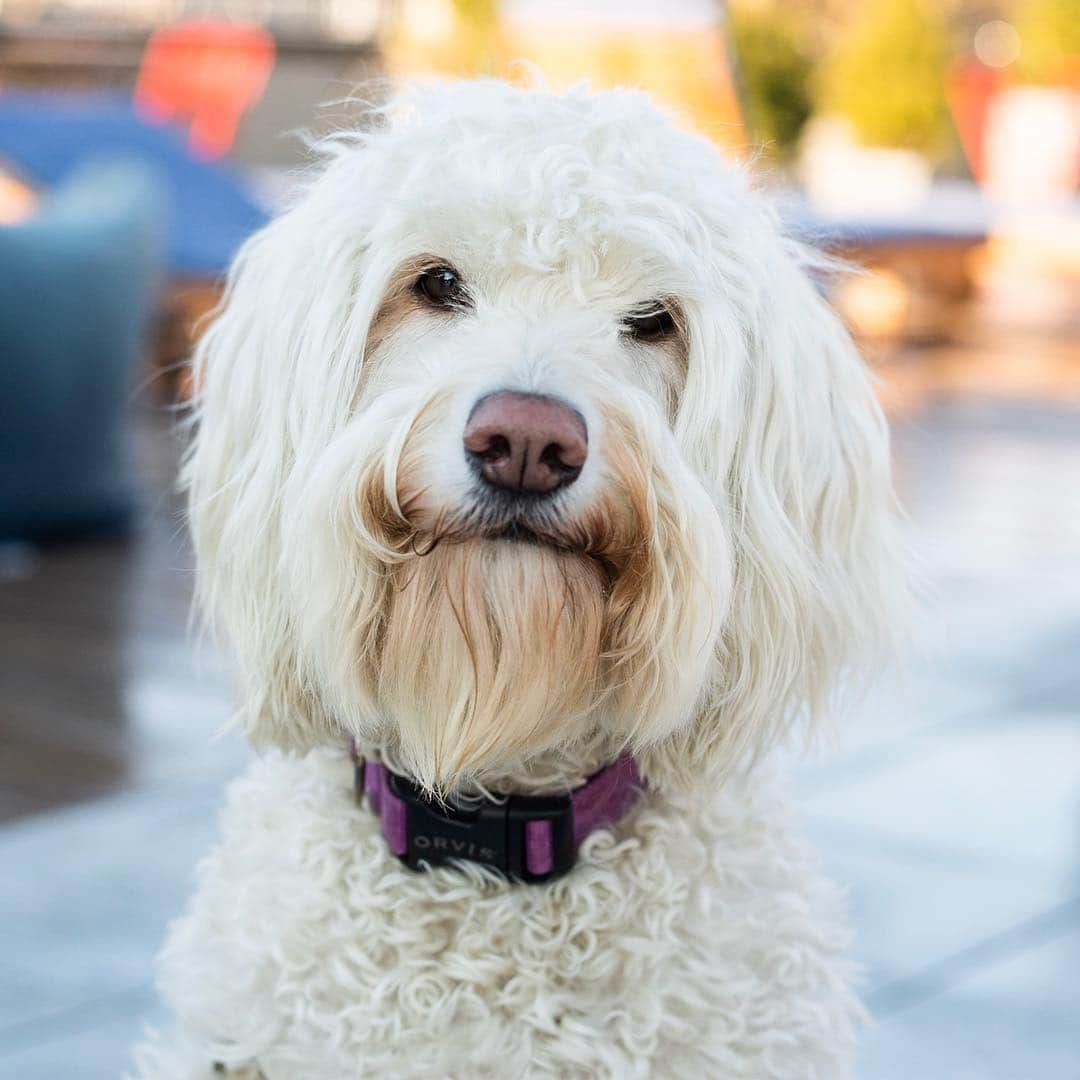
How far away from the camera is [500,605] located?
1.60m

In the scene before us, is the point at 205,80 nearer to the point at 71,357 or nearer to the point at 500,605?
the point at 71,357

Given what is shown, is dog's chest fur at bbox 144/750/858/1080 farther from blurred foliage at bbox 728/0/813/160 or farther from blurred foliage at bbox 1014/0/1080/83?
blurred foliage at bbox 1014/0/1080/83

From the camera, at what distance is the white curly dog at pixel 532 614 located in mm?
1633

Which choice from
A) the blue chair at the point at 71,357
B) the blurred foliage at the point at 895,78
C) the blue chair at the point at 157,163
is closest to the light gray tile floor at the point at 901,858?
the blue chair at the point at 71,357

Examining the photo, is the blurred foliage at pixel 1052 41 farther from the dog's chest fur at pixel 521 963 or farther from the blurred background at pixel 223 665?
the dog's chest fur at pixel 521 963

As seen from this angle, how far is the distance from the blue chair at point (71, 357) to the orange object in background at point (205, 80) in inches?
313

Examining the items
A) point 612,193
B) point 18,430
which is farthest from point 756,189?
point 18,430

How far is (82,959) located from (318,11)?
15.9 metres

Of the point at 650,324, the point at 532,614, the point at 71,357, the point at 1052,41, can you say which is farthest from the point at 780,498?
the point at 1052,41

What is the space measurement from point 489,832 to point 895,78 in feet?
50.4

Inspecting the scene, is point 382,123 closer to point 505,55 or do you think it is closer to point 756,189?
point 756,189

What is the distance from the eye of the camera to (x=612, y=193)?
1.72m

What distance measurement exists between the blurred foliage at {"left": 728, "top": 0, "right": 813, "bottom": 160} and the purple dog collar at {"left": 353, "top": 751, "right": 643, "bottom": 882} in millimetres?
16004

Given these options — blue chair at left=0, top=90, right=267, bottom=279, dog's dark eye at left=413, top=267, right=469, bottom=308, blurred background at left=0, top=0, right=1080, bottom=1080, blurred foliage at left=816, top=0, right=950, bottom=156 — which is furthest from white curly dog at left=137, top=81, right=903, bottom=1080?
blurred foliage at left=816, top=0, right=950, bottom=156
